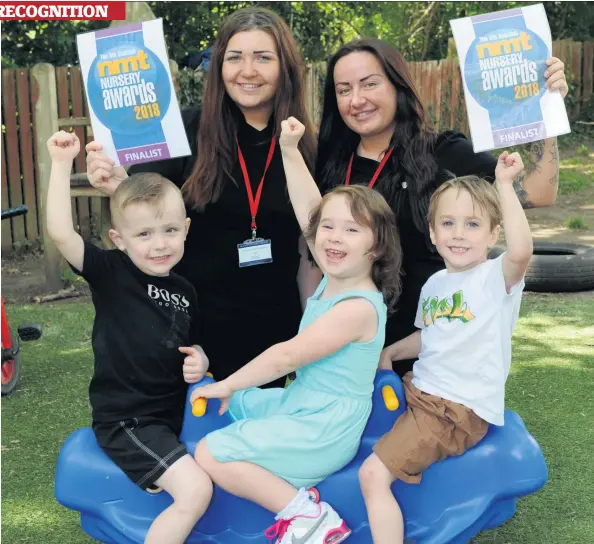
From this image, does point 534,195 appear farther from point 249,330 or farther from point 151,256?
point 151,256

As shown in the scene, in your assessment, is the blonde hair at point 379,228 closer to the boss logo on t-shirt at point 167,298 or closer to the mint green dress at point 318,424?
the mint green dress at point 318,424

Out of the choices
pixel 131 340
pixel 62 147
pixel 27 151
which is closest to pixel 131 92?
pixel 62 147

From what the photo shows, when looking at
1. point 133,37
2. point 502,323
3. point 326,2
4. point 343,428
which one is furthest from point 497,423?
point 326,2

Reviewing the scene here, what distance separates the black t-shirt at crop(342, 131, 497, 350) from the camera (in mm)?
2740

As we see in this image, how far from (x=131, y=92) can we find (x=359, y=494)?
4.40ft

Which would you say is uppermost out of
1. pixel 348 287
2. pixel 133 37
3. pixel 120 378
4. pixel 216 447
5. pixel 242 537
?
pixel 133 37

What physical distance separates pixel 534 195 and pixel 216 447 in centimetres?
131

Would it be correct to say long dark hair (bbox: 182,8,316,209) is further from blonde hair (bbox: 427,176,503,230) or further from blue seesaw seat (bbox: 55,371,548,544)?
blue seesaw seat (bbox: 55,371,548,544)

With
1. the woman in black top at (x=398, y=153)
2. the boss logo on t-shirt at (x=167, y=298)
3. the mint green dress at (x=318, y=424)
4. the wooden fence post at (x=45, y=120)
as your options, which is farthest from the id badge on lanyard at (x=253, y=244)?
the wooden fence post at (x=45, y=120)

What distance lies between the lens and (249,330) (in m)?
3.01

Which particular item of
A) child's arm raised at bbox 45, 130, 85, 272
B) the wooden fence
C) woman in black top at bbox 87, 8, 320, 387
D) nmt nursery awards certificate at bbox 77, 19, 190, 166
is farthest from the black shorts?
the wooden fence

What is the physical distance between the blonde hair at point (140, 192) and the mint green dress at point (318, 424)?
1.77 ft

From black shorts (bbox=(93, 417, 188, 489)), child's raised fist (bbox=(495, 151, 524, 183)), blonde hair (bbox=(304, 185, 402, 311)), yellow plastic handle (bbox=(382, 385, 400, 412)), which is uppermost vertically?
child's raised fist (bbox=(495, 151, 524, 183))

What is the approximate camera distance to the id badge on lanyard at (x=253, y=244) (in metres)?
2.87
